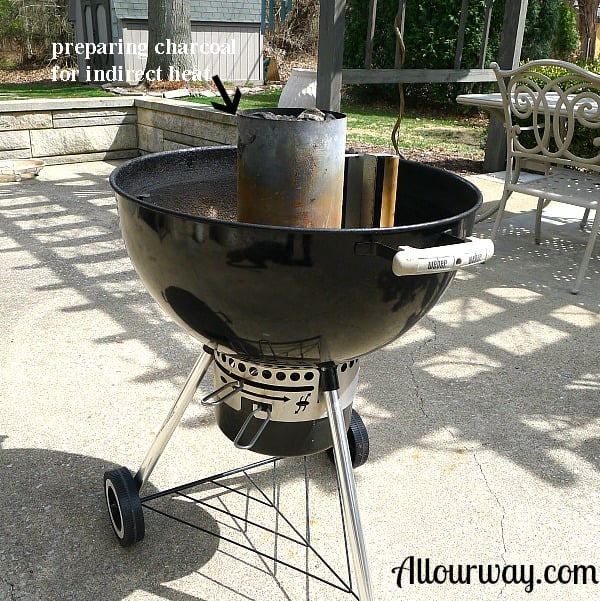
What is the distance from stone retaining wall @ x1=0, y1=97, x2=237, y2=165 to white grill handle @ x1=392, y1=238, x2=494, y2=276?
14.4 ft

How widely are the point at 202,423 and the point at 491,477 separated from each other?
915 millimetres

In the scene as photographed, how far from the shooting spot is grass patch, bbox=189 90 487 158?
721 centimetres

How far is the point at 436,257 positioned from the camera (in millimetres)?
1059

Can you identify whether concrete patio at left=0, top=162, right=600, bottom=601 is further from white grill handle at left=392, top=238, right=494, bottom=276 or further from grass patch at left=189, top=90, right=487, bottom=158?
grass patch at left=189, top=90, right=487, bottom=158

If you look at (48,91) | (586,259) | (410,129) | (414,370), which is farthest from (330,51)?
(48,91)

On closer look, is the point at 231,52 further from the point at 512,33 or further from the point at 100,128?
the point at 512,33

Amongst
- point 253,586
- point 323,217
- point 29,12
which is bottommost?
point 253,586

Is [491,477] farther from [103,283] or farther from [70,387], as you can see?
[103,283]

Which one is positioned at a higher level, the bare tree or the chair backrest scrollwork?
the bare tree

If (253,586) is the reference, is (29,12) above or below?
above

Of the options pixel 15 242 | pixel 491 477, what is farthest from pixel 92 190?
pixel 491 477

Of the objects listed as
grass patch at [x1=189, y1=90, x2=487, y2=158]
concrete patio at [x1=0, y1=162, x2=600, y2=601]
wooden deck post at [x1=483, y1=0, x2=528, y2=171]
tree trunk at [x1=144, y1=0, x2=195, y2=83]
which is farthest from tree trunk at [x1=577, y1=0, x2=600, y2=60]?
concrete patio at [x1=0, y1=162, x2=600, y2=601]

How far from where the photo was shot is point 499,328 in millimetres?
3014

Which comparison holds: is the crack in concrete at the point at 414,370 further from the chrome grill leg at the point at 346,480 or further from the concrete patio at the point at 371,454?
the chrome grill leg at the point at 346,480
